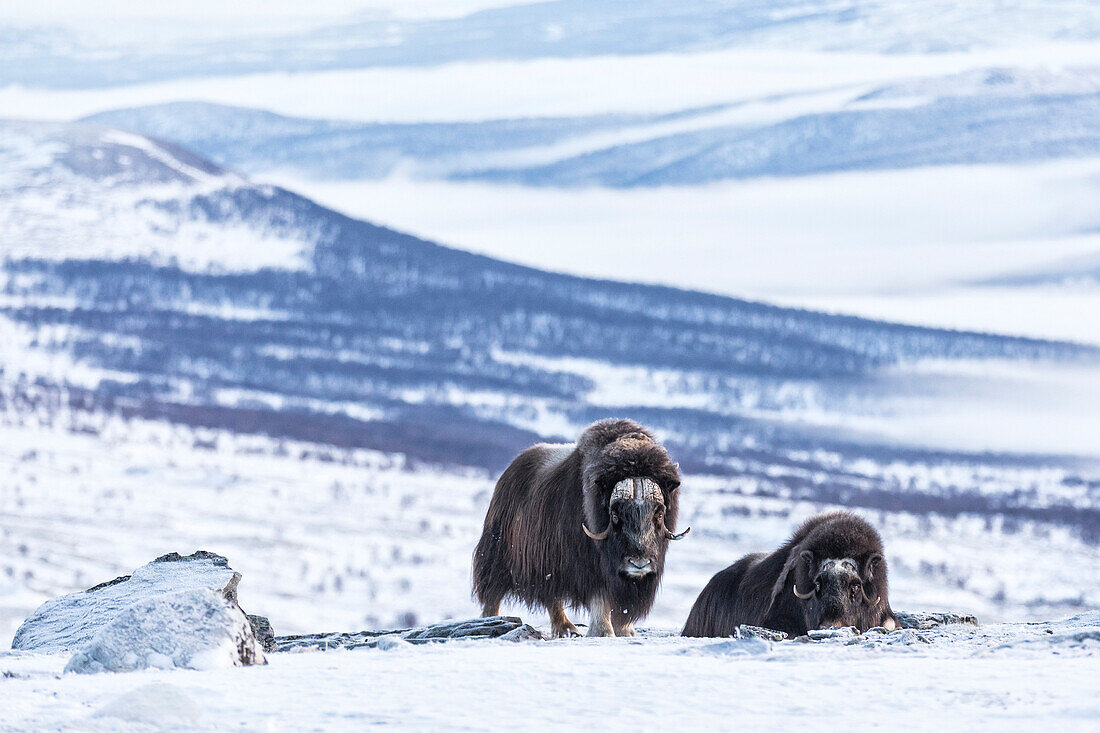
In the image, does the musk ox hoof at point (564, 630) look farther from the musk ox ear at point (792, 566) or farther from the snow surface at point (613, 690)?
the snow surface at point (613, 690)

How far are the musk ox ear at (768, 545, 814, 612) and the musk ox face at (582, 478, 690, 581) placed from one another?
3.66 feet

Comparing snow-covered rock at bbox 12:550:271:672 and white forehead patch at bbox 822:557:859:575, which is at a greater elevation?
white forehead patch at bbox 822:557:859:575

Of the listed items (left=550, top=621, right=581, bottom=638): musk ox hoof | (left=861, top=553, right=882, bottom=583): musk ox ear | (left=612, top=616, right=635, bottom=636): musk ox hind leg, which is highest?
(left=861, top=553, right=882, bottom=583): musk ox ear

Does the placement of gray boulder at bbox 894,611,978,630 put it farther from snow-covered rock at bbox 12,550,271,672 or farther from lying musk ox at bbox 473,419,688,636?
snow-covered rock at bbox 12,550,271,672

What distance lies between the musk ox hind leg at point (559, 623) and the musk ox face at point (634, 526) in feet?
3.21

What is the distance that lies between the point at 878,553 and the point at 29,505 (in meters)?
100

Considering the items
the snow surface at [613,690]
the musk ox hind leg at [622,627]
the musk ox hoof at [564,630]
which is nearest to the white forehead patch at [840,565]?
the musk ox hind leg at [622,627]

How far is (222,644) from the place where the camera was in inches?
381

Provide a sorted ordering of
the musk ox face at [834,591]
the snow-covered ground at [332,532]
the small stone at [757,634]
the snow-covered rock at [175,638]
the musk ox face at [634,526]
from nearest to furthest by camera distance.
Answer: the snow-covered rock at [175,638], the small stone at [757,634], the musk ox face at [634,526], the musk ox face at [834,591], the snow-covered ground at [332,532]

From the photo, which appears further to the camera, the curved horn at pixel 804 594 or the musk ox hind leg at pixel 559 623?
the musk ox hind leg at pixel 559 623

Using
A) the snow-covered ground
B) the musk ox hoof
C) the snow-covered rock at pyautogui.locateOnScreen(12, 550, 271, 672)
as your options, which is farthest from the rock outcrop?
the snow-covered ground

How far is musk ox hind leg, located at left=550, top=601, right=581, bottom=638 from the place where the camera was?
14.1m

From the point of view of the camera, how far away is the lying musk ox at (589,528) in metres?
13.3

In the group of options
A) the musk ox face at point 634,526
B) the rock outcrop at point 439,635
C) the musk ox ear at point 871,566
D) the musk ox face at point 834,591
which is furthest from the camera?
the musk ox ear at point 871,566
